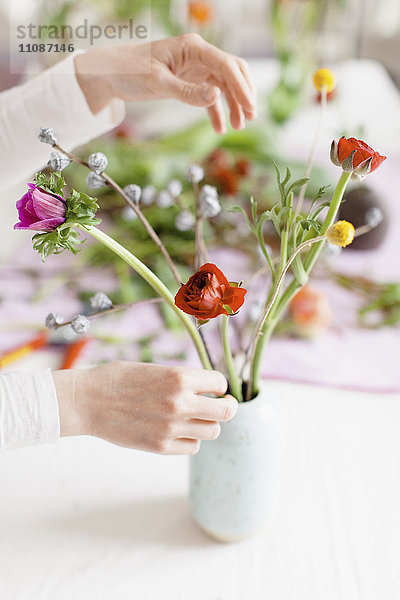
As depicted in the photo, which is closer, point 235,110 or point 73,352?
point 235,110

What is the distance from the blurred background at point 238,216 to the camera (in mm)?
920

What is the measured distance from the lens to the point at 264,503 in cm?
60

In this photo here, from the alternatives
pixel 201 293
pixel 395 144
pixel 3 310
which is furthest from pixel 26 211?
pixel 395 144

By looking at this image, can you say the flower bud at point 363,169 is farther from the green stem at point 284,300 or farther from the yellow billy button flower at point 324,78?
the yellow billy button flower at point 324,78

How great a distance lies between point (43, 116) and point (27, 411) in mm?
357

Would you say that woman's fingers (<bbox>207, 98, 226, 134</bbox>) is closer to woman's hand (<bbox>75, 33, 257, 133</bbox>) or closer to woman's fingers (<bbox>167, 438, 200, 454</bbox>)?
woman's hand (<bbox>75, 33, 257, 133</bbox>)

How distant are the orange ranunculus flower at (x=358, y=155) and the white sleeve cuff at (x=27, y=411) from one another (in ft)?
0.90

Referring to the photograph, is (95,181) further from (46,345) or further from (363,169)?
(46,345)

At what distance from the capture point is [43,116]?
694mm

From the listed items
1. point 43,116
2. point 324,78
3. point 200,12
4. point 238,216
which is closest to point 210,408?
point 324,78

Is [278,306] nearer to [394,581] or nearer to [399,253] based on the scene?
[394,581]

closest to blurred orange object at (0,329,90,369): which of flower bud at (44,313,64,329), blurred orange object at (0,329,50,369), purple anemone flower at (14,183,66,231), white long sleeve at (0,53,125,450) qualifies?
blurred orange object at (0,329,50,369)

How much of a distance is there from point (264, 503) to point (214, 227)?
70 cm

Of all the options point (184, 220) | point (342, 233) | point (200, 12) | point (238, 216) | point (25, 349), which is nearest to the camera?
point (342, 233)
